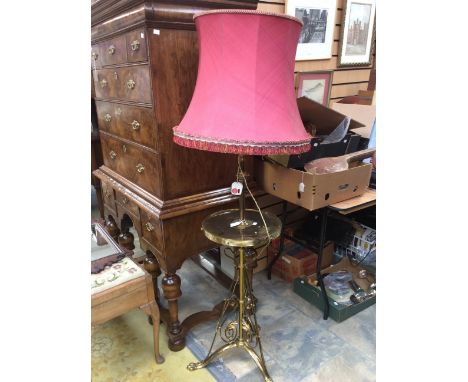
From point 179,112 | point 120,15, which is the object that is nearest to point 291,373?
point 179,112

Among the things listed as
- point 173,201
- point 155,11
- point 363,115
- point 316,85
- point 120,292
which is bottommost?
point 120,292

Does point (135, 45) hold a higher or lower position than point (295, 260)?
higher

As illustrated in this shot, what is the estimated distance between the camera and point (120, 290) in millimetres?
1453

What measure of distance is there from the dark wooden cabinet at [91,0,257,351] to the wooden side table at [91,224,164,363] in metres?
0.10

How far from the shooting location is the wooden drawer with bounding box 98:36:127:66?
1.51 m

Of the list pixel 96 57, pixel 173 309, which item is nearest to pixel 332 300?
pixel 173 309

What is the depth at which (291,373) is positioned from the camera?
161cm

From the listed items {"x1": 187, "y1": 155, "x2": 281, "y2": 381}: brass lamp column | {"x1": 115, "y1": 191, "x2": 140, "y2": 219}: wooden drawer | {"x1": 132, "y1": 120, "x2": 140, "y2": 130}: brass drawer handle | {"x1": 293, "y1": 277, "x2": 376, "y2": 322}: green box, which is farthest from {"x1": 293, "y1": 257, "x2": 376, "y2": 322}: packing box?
{"x1": 132, "y1": 120, "x2": 140, "y2": 130}: brass drawer handle

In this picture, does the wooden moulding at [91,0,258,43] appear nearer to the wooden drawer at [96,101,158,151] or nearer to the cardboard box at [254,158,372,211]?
the wooden drawer at [96,101,158,151]

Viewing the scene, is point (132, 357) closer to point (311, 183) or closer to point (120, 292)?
point (120, 292)

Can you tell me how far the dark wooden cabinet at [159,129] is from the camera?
4.40 ft

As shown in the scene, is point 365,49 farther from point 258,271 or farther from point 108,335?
point 108,335

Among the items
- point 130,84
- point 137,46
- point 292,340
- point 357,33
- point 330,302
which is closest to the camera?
point 137,46

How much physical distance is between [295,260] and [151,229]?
3.58 feet
